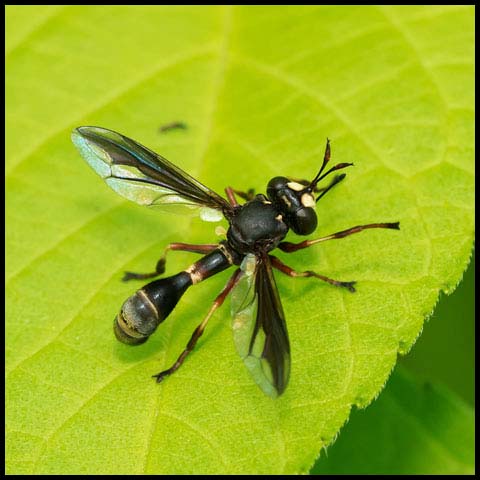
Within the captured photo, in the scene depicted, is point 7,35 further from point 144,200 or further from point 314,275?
point 314,275

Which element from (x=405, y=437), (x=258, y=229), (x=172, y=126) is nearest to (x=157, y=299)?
(x=258, y=229)

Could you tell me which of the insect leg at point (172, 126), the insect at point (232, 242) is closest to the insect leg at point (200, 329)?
the insect at point (232, 242)

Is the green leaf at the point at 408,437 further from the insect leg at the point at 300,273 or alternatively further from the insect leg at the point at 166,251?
the insect leg at the point at 166,251

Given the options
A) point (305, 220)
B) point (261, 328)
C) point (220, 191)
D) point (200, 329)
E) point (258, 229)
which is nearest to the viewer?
point (261, 328)

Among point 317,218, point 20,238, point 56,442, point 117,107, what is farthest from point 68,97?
point 56,442

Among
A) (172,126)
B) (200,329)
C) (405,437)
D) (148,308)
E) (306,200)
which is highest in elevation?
(172,126)

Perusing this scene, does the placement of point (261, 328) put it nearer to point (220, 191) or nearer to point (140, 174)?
point (220, 191)

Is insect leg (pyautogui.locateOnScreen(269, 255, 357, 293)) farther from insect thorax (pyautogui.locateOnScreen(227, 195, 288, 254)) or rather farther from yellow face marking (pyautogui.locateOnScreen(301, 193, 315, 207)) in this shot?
yellow face marking (pyautogui.locateOnScreen(301, 193, 315, 207))
